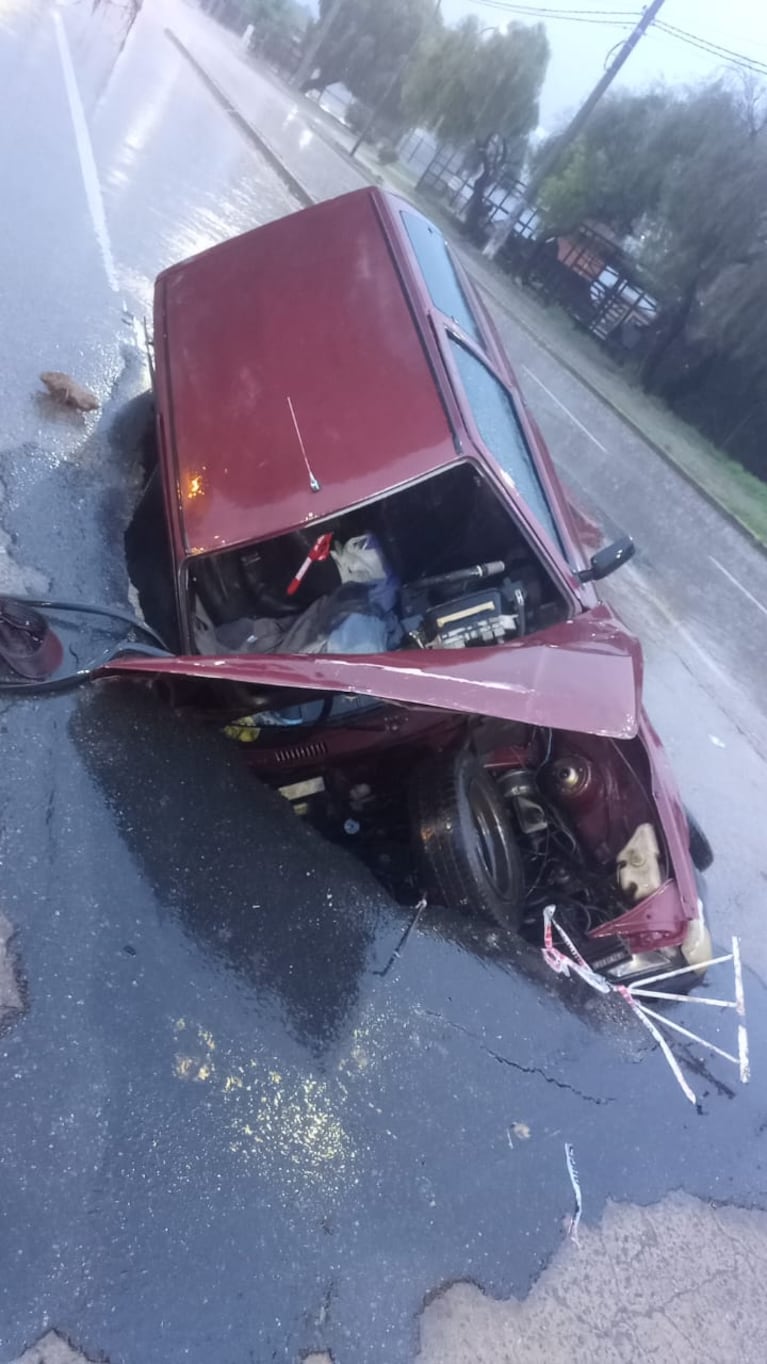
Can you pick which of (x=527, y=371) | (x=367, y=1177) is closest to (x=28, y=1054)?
(x=367, y=1177)

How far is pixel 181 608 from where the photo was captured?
2912mm

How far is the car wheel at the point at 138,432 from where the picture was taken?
416cm

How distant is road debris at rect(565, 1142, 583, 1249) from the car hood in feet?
4.53

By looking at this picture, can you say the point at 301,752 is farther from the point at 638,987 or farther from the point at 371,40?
the point at 371,40

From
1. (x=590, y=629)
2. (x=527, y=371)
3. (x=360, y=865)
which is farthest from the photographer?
(x=527, y=371)

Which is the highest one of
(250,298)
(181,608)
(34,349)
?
(250,298)

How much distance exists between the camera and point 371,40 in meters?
29.0

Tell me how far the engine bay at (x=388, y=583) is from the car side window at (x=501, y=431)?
0.65 feet

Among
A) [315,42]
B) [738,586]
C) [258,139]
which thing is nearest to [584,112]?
[258,139]

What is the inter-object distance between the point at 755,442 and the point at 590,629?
51.1ft

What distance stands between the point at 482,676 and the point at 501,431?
1694 mm

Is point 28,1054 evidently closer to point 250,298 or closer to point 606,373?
point 250,298

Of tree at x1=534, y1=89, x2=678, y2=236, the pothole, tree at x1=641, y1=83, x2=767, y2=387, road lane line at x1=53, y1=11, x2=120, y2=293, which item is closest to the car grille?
the pothole

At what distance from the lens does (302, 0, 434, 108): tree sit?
28281mm
